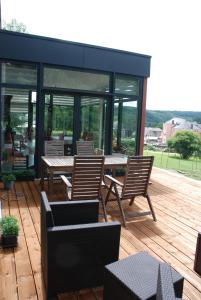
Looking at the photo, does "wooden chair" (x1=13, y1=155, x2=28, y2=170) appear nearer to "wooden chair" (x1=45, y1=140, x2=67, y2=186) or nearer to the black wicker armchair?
"wooden chair" (x1=45, y1=140, x2=67, y2=186)

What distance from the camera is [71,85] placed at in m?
6.92

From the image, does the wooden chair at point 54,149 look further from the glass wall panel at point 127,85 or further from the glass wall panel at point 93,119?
the glass wall panel at point 127,85

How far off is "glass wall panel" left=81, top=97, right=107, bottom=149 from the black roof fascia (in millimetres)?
889

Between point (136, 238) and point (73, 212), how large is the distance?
1.27 meters

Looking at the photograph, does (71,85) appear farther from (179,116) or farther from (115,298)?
(179,116)

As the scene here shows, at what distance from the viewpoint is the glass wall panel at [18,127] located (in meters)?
6.48

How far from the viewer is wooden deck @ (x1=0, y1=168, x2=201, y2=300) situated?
252 cm

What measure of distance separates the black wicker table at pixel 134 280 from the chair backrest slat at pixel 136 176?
6.50 ft

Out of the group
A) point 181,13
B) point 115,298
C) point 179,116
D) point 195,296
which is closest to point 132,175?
point 195,296

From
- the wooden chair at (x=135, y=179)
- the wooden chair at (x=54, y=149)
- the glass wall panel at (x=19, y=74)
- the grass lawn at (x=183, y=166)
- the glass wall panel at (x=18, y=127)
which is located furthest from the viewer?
the grass lawn at (x=183, y=166)

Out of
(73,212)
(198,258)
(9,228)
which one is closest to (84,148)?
(9,228)

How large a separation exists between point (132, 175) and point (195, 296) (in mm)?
2018

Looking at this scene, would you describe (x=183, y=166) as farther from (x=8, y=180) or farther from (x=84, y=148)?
(x=8, y=180)

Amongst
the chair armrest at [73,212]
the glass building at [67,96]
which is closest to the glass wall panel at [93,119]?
the glass building at [67,96]
